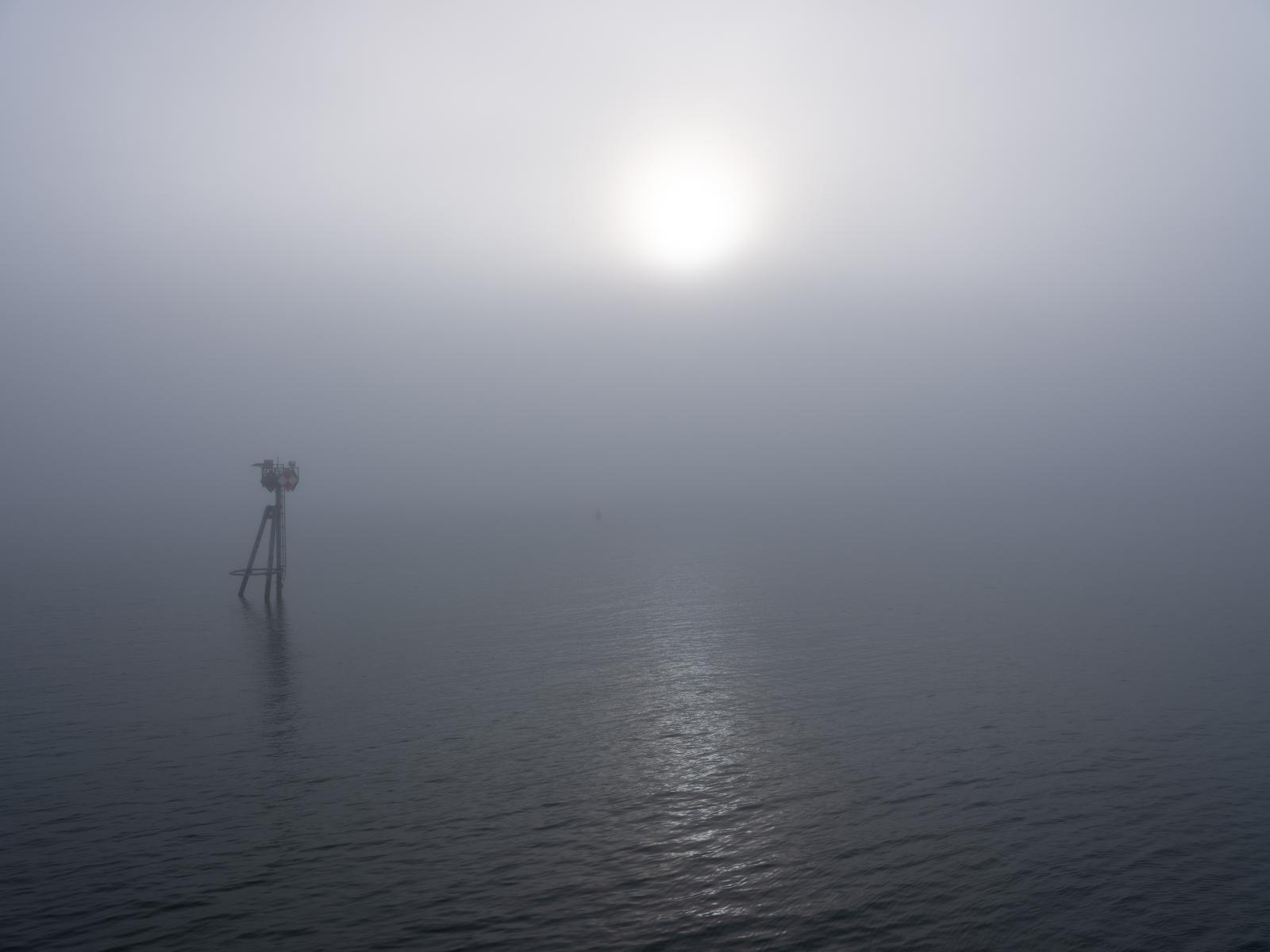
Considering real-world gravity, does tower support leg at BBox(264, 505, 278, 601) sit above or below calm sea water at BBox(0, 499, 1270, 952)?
above

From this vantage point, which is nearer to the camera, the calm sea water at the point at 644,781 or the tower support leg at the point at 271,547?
the calm sea water at the point at 644,781

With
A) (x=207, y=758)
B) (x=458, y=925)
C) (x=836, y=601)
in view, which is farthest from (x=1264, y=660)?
(x=207, y=758)

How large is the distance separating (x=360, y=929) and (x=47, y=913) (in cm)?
1232

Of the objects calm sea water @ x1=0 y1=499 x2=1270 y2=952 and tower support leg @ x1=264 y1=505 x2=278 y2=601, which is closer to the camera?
calm sea water @ x1=0 y1=499 x2=1270 y2=952

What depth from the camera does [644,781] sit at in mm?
45562

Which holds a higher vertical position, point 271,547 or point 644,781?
point 271,547

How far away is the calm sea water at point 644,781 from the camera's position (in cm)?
3166

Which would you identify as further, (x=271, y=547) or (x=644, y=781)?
(x=271, y=547)

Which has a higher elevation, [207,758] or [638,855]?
[207,758]

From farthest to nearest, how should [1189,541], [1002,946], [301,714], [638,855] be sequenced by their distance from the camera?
[1189,541]
[301,714]
[638,855]
[1002,946]

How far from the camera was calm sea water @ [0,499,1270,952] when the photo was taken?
31.7 m

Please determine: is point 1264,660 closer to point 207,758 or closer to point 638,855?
point 638,855

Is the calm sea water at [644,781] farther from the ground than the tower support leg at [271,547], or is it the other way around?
the tower support leg at [271,547]

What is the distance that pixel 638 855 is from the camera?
3688 cm
